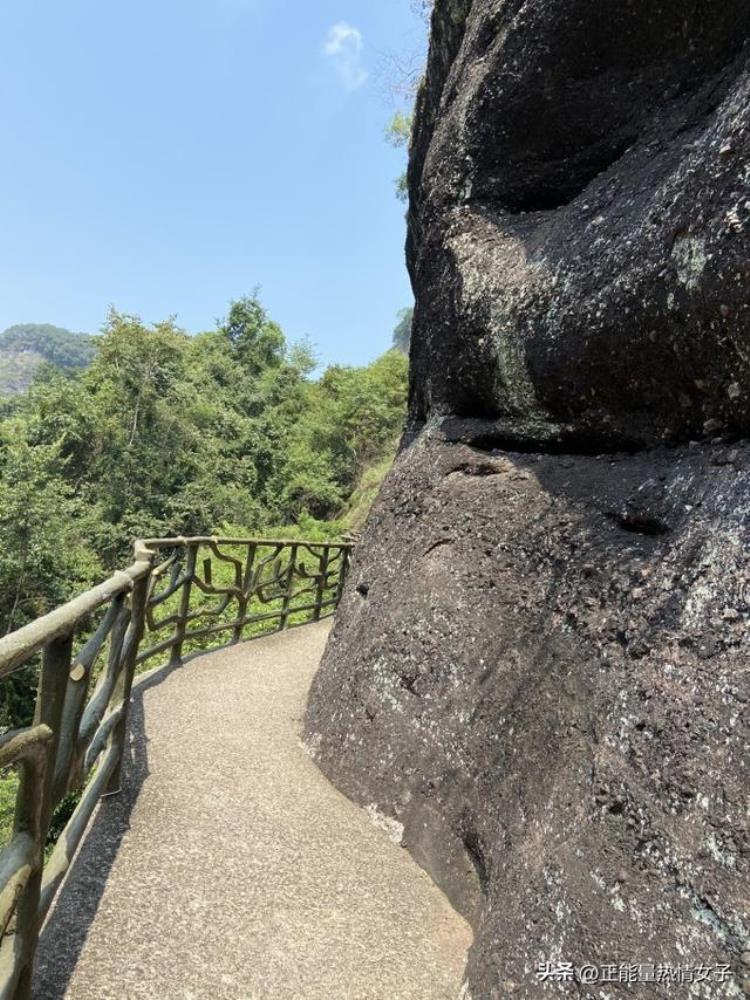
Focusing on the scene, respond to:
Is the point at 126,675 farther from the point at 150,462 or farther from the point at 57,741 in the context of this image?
the point at 150,462

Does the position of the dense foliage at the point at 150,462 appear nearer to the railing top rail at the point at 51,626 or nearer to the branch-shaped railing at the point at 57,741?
the branch-shaped railing at the point at 57,741

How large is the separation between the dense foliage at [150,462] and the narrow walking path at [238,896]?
46.3ft

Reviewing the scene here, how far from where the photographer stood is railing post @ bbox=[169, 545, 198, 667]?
546 centimetres

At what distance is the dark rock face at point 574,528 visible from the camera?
215 cm

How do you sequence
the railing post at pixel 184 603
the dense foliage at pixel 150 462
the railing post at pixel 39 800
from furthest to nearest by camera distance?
the dense foliage at pixel 150 462
the railing post at pixel 184 603
the railing post at pixel 39 800

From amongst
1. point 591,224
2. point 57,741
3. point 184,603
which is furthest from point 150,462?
point 57,741

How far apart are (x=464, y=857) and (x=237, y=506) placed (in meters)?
21.6

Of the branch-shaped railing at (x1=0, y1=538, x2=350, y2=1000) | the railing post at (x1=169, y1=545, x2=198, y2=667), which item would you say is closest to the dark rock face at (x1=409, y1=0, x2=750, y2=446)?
the railing post at (x1=169, y1=545, x2=198, y2=667)

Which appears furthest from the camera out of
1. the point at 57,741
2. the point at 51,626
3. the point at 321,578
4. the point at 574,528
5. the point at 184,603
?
the point at 321,578

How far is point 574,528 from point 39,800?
248 cm

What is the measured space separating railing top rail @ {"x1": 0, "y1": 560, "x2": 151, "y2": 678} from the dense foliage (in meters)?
15.2

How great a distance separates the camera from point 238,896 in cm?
276

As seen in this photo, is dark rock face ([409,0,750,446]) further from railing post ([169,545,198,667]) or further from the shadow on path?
the shadow on path

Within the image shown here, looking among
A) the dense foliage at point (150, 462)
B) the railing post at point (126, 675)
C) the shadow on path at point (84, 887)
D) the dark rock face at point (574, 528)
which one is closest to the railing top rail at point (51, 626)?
the railing post at point (126, 675)
